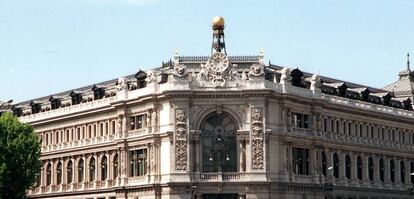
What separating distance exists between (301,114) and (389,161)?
2153 centimetres

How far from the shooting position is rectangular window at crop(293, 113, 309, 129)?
12988cm

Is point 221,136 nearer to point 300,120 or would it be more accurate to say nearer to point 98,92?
point 300,120

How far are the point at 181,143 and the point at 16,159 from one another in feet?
55.9

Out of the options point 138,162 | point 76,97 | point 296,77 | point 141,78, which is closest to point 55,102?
point 76,97

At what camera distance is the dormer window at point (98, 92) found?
140750mm

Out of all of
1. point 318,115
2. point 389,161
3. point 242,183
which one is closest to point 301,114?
point 318,115

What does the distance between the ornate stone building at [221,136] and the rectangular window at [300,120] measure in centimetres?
17

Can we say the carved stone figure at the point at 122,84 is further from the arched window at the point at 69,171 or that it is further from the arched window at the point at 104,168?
the arched window at the point at 69,171

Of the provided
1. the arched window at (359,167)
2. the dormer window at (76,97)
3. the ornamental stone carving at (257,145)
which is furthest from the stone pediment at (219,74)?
the arched window at (359,167)

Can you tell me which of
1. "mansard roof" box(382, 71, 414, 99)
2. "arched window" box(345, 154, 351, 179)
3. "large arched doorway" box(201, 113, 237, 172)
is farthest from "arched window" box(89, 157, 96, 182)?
"mansard roof" box(382, 71, 414, 99)

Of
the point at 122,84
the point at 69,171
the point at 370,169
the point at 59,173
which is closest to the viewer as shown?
the point at 122,84

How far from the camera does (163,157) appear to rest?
411ft

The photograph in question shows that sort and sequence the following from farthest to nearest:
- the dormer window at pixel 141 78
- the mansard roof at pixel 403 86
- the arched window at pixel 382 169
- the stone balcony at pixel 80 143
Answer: the mansard roof at pixel 403 86 → the arched window at pixel 382 169 → the stone balcony at pixel 80 143 → the dormer window at pixel 141 78

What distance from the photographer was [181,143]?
12338 cm
